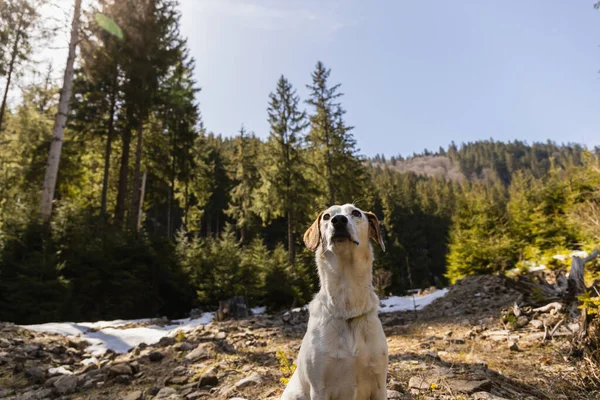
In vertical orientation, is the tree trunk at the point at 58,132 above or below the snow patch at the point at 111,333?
above

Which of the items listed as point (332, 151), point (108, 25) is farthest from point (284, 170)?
point (108, 25)

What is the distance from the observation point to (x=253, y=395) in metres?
3.89

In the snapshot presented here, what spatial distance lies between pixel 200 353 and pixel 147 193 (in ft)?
63.6

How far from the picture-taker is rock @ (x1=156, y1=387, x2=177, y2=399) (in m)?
4.18

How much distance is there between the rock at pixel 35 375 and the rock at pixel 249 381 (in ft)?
11.6

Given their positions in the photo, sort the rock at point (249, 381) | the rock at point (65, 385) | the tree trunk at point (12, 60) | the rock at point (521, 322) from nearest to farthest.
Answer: the rock at point (249, 381) < the rock at point (65, 385) < the rock at point (521, 322) < the tree trunk at point (12, 60)

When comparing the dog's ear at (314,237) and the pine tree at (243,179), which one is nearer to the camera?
the dog's ear at (314,237)

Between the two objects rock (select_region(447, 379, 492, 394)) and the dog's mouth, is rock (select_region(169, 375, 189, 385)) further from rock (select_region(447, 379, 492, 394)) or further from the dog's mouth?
the dog's mouth

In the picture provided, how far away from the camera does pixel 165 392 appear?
4273 millimetres

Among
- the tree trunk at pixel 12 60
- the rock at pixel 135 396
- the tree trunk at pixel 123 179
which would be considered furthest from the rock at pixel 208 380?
the tree trunk at pixel 12 60

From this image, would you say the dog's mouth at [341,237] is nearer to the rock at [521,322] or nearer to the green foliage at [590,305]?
the green foliage at [590,305]

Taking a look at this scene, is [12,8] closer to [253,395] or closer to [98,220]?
[98,220]

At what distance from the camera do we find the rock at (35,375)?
17.6 feet

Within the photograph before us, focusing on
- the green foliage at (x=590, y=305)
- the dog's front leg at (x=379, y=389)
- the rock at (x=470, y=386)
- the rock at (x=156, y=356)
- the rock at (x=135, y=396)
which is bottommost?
the rock at (x=135, y=396)
